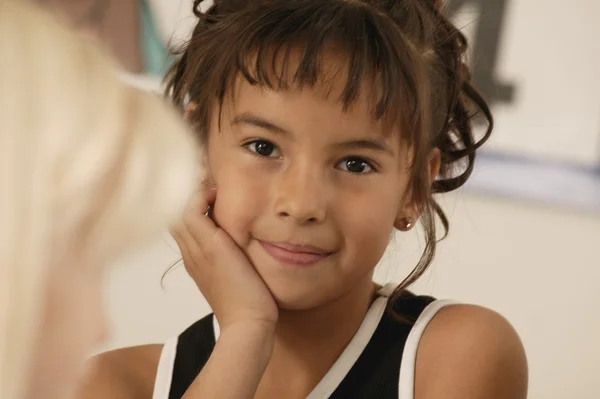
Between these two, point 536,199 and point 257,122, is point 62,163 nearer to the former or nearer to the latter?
point 257,122

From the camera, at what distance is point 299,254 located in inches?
36.7

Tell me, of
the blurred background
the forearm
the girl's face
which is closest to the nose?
the girl's face

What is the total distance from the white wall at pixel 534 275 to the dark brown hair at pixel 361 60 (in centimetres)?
49

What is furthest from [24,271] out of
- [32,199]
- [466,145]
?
[466,145]

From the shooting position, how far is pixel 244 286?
3.15 feet

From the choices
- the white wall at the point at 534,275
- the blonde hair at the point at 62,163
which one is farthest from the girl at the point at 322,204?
the white wall at the point at 534,275

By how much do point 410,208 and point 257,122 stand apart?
0.76 ft

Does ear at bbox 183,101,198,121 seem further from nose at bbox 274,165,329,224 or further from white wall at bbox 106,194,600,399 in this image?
white wall at bbox 106,194,600,399

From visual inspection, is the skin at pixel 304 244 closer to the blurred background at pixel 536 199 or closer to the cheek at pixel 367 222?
the cheek at pixel 367 222

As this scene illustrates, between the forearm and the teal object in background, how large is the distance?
1.00 metres

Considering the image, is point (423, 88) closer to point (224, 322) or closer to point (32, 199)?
point (224, 322)

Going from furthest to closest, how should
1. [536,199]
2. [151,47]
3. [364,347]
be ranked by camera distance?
[151,47] < [536,199] < [364,347]

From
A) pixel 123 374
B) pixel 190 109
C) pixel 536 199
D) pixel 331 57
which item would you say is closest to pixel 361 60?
pixel 331 57

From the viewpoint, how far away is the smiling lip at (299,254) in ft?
3.04
